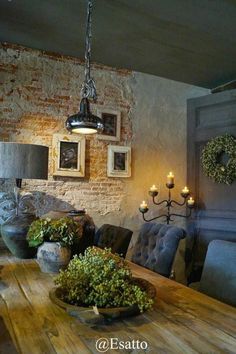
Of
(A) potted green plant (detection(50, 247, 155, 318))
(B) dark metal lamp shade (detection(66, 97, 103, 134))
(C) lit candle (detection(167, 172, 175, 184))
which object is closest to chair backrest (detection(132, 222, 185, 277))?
(A) potted green plant (detection(50, 247, 155, 318))

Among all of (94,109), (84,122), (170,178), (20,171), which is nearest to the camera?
(84,122)

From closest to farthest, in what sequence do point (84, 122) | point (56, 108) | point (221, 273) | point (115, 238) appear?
1. point (221, 273)
2. point (84, 122)
3. point (115, 238)
4. point (56, 108)

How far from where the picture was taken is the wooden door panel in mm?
3639

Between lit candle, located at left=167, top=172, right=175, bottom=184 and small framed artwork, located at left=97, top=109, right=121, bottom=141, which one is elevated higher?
small framed artwork, located at left=97, top=109, right=121, bottom=141

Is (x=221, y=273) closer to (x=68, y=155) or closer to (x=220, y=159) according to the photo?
(x=68, y=155)

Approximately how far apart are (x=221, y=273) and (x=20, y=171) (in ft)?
4.99

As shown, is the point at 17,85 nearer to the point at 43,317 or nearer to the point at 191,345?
the point at 43,317

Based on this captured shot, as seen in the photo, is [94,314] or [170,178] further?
[170,178]

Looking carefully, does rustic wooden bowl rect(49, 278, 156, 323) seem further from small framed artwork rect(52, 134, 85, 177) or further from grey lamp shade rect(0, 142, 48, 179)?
small framed artwork rect(52, 134, 85, 177)

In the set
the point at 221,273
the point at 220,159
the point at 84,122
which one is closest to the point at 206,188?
the point at 220,159

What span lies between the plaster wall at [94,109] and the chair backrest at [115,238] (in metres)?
0.87

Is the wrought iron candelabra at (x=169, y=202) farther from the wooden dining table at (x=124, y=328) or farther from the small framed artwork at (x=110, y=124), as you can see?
the wooden dining table at (x=124, y=328)

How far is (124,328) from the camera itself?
39.8 inches

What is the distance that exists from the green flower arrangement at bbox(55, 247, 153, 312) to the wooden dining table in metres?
0.06
